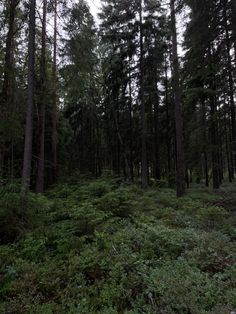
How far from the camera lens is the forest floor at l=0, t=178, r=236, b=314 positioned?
3.81 m

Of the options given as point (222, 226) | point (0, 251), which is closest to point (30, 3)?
point (0, 251)

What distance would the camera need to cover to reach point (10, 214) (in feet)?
20.5

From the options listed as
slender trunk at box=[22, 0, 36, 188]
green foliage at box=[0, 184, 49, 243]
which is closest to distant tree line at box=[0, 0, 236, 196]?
slender trunk at box=[22, 0, 36, 188]

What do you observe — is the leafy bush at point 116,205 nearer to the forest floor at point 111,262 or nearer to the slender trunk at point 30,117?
the forest floor at point 111,262

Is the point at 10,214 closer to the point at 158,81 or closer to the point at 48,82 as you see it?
the point at 48,82

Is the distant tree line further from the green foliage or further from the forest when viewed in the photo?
the green foliage

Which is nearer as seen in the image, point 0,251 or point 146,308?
point 146,308

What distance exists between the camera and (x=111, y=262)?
4859 millimetres

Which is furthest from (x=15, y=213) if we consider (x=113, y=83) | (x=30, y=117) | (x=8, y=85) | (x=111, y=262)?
(x=113, y=83)

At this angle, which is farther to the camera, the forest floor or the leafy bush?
the leafy bush

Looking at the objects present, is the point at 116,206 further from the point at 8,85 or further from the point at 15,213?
the point at 8,85

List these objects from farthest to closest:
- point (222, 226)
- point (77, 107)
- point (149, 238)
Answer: point (77, 107), point (222, 226), point (149, 238)

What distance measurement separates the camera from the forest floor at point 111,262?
3.81 m

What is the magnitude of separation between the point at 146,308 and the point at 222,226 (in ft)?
14.0
